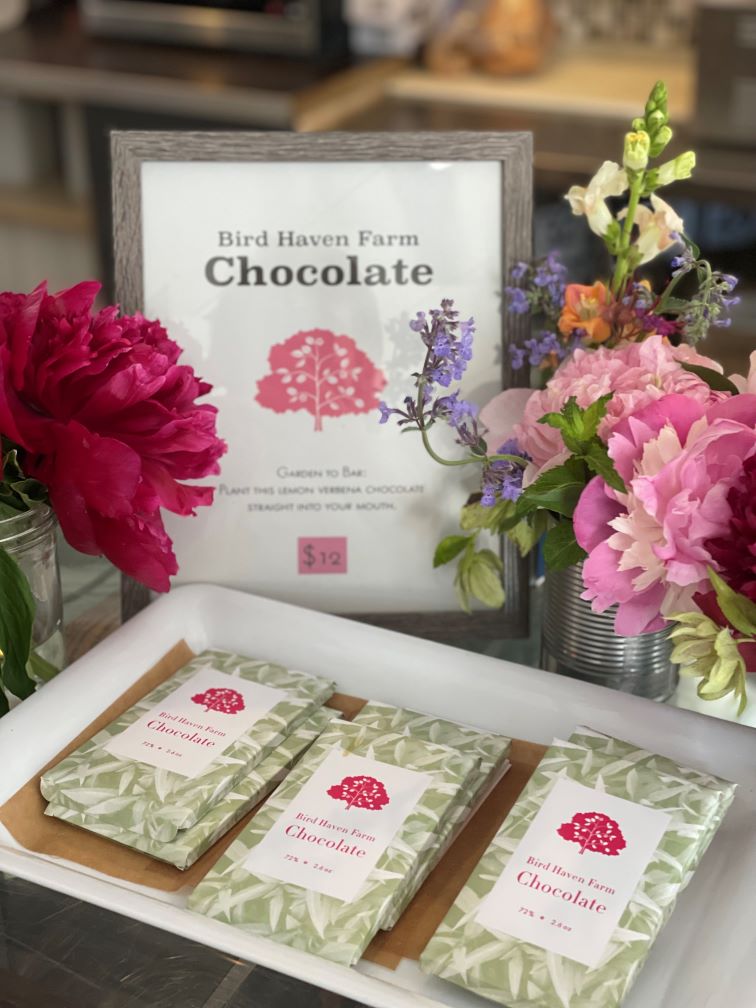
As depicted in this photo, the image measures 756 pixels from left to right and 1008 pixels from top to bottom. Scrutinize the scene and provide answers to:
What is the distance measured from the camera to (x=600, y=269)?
2.35m

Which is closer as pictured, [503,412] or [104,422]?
[104,422]

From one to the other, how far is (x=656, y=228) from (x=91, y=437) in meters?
0.42

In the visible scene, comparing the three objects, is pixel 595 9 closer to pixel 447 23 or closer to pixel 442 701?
pixel 447 23

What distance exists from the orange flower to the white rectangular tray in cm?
24

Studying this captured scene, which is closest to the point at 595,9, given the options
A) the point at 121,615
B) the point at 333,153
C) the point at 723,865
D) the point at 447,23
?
the point at 447,23

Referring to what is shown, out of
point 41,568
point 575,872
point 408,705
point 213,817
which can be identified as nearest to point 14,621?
point 41,568

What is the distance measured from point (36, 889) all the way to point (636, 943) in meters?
0.36

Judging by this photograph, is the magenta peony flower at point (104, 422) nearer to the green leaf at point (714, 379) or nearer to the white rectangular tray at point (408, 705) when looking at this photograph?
the white rectangular tray at point (408, 705)

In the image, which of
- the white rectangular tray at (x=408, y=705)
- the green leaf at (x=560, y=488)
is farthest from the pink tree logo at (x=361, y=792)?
the green leaf at (x=560, y=488)

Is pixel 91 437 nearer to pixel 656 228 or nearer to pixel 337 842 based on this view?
pixel 337 842

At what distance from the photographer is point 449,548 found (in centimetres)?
98

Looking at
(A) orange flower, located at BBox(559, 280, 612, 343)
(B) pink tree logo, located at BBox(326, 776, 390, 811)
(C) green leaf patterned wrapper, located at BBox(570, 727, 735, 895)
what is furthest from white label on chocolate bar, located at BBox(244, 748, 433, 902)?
(A) orange flower, located at BBox(559, 280, 612, 343)

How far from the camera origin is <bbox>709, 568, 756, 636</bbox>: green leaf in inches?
27.4

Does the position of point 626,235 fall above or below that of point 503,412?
above
